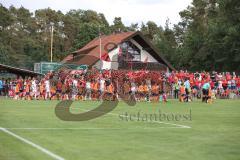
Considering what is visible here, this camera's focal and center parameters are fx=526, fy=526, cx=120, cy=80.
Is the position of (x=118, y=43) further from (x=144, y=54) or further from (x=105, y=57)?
(x=144, y=54)

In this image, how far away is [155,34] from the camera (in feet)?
335

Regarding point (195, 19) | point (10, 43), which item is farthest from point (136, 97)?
point (10, 43)

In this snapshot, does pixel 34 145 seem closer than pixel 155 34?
Yes

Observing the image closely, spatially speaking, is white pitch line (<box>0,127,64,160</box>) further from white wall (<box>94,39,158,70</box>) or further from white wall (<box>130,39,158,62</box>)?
white wall (<box>130,39,158,62</box>)

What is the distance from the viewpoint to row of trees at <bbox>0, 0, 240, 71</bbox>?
212 ft

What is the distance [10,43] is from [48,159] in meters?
89.6

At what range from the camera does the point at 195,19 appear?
277ft

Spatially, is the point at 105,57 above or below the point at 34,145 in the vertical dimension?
above

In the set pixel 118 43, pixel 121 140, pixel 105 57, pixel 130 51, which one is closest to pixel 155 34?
pixel 130 51

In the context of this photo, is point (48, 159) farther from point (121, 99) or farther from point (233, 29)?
point (233, 29)

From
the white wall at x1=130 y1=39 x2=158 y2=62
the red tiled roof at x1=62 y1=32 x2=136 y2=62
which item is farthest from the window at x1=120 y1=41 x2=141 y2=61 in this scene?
the red tiled roof at x1=62 y1=32 x2=136 y2=62

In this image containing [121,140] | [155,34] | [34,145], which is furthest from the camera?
[155,34]

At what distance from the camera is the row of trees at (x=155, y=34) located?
212 feet

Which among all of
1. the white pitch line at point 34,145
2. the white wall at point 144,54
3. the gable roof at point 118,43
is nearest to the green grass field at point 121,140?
the white pitch line at point 34,145
